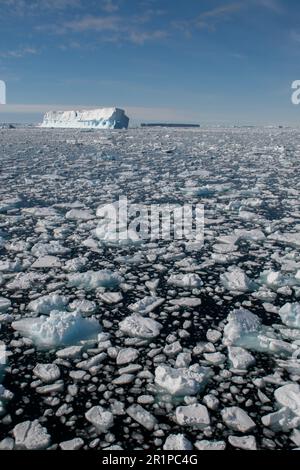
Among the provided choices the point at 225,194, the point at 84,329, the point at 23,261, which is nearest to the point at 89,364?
the point at 84,329

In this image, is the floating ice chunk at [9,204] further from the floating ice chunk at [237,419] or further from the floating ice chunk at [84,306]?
the floating ice chunk at [237,419]

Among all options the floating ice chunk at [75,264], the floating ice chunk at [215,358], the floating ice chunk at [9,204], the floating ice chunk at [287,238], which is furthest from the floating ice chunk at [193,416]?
the floating ice chunk at [9,204]

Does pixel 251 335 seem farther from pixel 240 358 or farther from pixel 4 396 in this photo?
pixel 4 396

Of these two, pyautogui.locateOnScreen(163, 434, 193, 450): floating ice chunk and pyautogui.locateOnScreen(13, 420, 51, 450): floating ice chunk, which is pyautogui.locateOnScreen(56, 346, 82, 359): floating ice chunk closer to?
pyautogui.locateOnScreen(13, 420, 51, 450): floating ice chunk

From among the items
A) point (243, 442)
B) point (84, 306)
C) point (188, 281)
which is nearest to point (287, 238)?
point (188, 281)

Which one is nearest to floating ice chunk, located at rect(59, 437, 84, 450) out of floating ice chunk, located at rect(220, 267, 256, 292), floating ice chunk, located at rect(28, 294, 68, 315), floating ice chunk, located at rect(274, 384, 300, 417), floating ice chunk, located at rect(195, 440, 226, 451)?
floating ice chunk, located at rect(195, 440, 226, 451)

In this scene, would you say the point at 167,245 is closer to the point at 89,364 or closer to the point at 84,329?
the point at 84,329
